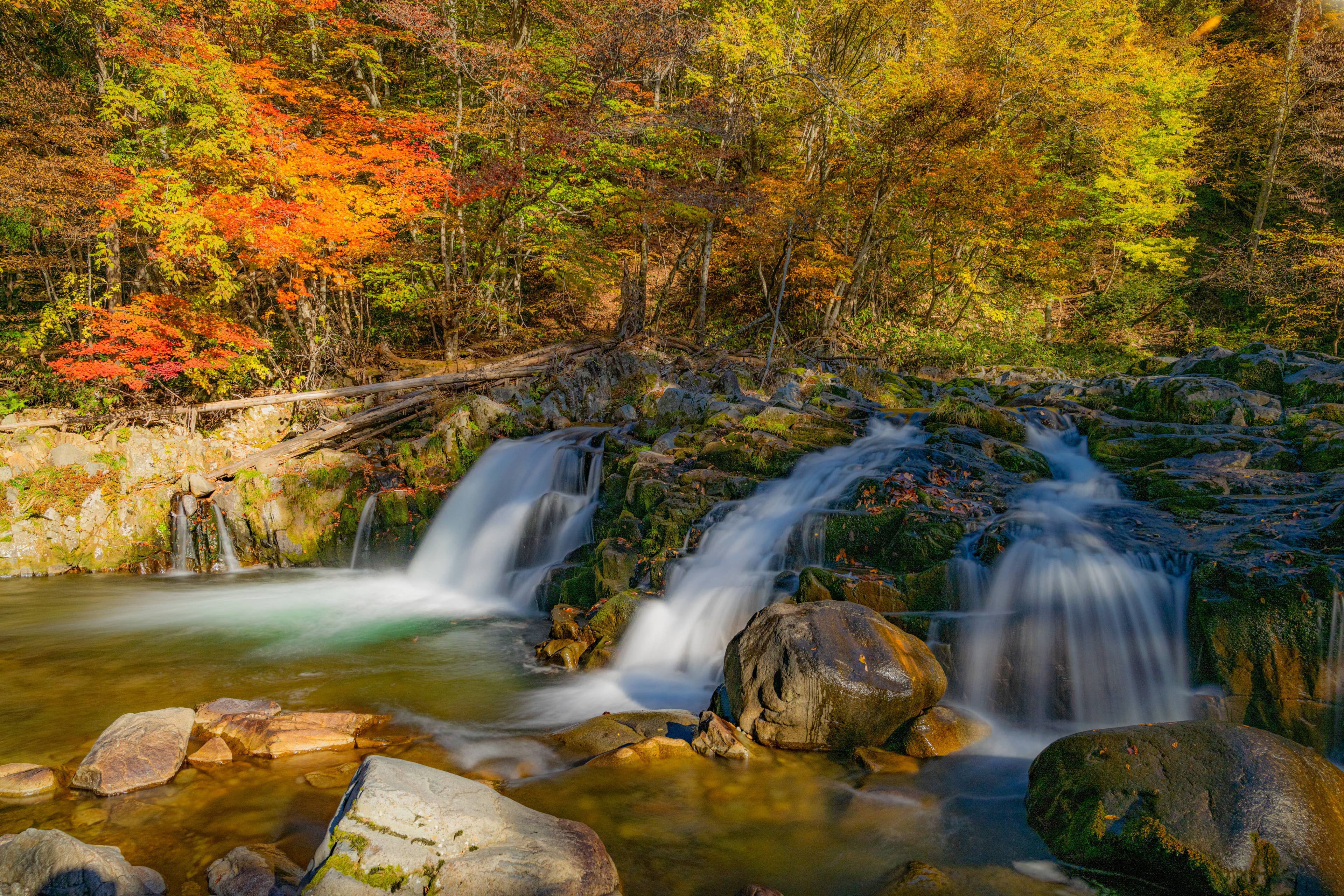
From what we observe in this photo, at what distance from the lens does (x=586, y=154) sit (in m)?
14.5

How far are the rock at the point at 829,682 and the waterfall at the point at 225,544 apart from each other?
9.74 m

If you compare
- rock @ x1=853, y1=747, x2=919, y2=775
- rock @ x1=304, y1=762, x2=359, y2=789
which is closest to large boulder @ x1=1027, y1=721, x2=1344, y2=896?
rock @ x1=853, y1=747, x2=919, y2=775

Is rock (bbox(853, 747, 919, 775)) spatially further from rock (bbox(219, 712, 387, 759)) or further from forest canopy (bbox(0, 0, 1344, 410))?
forest canopy (bbox(0, 0, 1344, 410))

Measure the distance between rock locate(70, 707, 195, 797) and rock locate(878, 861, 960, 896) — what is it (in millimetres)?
4753

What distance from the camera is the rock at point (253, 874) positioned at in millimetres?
3297

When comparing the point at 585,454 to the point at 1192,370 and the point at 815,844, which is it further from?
the point at 1192,370

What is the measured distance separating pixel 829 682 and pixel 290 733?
4161mm

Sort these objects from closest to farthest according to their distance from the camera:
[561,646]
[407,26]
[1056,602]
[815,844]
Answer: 1. [815,844]
2. [1056,602]
3. [561,646]
4. [407,26]

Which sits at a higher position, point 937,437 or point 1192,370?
point 1192,370

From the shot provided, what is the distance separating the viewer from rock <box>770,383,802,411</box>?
1153 centimetres

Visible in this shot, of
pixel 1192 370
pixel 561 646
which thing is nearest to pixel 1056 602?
pixel 561 646

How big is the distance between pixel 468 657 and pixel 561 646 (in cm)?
111

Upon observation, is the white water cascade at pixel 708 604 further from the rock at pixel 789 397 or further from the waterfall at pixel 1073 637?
the rock at pixel 789 397

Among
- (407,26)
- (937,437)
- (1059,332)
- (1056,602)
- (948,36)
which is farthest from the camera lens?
(1059,332)
